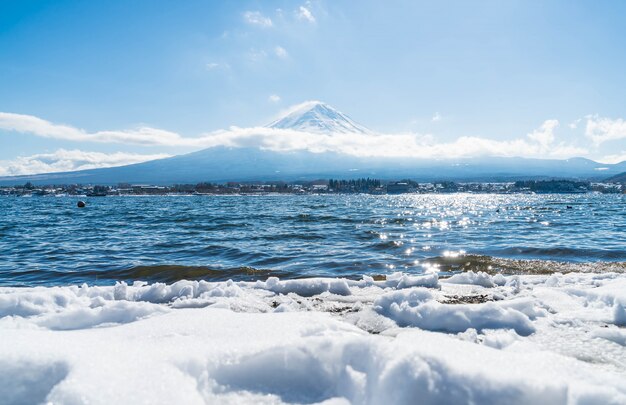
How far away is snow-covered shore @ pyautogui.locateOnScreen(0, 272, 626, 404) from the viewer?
246 centimetres

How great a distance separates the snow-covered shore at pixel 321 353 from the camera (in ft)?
8.08

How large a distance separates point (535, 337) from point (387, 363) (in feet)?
7.33

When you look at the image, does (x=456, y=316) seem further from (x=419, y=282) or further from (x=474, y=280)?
(x=474, y=280)

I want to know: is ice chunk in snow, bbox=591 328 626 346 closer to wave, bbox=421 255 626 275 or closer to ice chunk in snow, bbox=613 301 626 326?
ice chunk in snow, bbox=613 301 626 326

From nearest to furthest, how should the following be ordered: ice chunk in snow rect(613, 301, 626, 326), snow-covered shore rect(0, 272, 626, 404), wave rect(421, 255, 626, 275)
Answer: snow-covered shore rect(0, 272, 626, 404) < ice chunk in snow rect(613, 301, 626, 326) < wave rect(421, 255, 626, 275)

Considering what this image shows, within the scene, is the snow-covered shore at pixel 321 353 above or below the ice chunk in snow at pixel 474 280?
above

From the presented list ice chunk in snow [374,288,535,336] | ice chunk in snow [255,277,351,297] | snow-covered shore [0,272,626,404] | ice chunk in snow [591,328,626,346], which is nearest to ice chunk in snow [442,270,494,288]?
snow-covered shore [0,272,626,404]

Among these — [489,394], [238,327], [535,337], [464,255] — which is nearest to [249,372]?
[238,327]

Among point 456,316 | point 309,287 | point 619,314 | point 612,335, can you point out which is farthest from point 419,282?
point 612,335

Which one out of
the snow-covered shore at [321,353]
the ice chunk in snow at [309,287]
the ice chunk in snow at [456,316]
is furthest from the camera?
the ice chunk in snow at [309,287]

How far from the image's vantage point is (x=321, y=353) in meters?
3.07

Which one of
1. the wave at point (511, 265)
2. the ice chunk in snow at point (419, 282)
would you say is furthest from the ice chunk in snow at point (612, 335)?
the wave at point (511, 265)

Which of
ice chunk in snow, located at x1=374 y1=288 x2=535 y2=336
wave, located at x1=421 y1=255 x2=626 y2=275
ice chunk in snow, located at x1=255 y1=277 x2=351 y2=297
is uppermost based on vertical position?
ice chunk in snow, located at x1=374 y1=288 x2=535 y2=336

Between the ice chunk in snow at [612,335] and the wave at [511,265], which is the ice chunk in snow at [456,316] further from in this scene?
the wave at [511,265]
